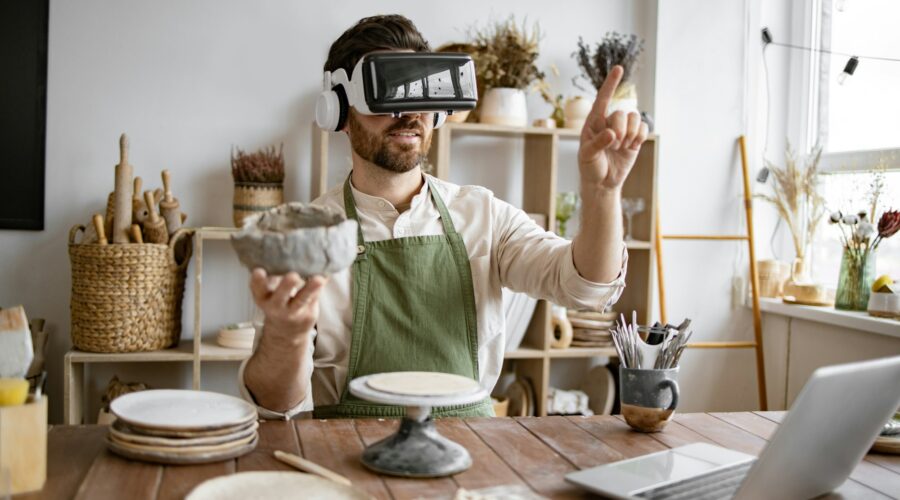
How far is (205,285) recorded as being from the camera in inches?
126

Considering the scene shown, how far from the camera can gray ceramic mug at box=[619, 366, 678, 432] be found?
1504 millimetres

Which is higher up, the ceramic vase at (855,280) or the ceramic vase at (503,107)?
the ceramic vase at (503,107)

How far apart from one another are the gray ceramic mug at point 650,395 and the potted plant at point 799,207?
2.10 metres

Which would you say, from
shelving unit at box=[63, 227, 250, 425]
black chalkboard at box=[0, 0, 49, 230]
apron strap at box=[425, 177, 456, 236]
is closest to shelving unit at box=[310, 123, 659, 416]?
shelving unit at box=[63, 227, 250, 425]

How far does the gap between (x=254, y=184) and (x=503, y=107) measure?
978mm

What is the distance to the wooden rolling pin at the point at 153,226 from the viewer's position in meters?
2.83

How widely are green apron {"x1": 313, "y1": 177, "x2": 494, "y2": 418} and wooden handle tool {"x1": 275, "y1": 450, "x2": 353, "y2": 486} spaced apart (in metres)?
0.43

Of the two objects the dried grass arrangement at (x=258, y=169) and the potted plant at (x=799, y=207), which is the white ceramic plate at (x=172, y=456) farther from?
the potted plant at (x=799, y=207)

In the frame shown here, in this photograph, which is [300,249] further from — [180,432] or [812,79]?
[812,79]

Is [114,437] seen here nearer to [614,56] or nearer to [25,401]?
[25,401]

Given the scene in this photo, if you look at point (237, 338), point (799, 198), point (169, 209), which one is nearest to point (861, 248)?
point (799, 198)

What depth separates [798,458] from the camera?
114cm

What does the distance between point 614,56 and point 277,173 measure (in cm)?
138

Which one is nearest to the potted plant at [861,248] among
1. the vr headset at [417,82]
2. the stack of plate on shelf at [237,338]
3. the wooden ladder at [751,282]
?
the wooden ladder at [751,282]
